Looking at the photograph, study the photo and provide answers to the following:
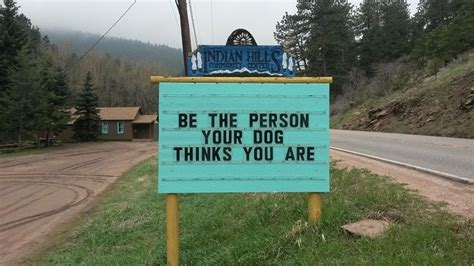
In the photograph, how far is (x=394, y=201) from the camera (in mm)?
5355

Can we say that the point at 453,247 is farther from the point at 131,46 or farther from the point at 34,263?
the point at 131,46

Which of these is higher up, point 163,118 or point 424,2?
point 424,2

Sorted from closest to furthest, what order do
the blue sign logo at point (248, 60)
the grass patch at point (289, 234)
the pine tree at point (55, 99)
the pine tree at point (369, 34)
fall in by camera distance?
1. the grass patch at point (289, 234)
2. the blue sign logo at point (248, 60)
3. the pine tree at point (55, 99)
4. the pine tree at point (369, 34)

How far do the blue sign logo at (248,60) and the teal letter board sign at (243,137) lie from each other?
157cm

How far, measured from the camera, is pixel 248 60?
6.18m

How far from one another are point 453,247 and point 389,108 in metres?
27.1

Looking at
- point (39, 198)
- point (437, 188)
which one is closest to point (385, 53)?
point (39, 198)

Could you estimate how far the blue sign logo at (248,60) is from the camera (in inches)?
247

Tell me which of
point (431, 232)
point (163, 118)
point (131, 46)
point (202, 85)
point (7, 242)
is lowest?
point (7, 242)

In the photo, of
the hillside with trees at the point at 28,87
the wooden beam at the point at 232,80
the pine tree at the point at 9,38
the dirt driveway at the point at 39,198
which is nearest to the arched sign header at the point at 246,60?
the wooden beam at the point at 232,80

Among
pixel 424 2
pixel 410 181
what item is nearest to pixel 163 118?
pixel 410 181

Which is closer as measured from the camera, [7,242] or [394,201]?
[394,201]

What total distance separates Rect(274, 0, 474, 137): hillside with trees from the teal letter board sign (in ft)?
61.8

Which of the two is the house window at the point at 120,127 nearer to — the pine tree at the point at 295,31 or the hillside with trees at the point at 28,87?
the hillside with trees at the point at 28,87
